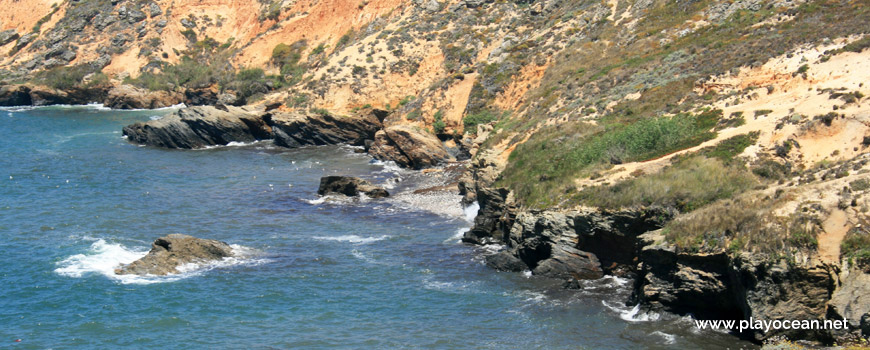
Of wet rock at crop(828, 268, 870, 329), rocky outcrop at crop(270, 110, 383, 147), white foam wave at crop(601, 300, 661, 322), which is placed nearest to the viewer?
wet rock at crop(828, 268, 870, 329)

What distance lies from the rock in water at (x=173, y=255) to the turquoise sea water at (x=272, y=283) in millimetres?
731

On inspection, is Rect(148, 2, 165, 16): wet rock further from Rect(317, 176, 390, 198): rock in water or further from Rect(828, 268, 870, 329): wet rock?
Rect(828, 268, 870, 329): wet rock

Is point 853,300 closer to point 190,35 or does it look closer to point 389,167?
point 389,167

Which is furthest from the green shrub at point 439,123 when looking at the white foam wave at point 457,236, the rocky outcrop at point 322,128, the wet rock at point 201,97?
the wet rock at point 201,97

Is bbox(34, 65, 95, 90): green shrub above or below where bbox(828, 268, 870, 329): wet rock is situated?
above

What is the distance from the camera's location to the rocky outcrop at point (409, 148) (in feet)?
175

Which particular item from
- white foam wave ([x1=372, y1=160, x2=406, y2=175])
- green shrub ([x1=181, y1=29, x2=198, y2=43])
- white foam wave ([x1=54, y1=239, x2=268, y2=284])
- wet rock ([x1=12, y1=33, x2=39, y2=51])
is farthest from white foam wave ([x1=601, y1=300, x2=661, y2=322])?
wet rock ([x1=12, y1=33, x2=39, y2=51])

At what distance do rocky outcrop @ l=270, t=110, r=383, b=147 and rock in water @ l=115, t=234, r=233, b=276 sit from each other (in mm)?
31332

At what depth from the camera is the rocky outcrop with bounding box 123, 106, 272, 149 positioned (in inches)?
2468

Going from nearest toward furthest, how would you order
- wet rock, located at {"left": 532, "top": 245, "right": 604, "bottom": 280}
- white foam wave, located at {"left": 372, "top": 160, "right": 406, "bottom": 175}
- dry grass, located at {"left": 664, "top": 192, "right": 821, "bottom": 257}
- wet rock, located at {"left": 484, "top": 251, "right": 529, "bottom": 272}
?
dry grass, located at {"left": 664, "top": 192, "right": 821, "bottom": 257}, wet rock, located at {"left": 532, "top": 245, "right": 604, "bottom": 280}, wet rock, located at {"left": 484, "top": 251, "right": 529, "bottom": 272}, white foam wave, located at {"left": 372, "top": 160, "right": 406, "bottom": 175}

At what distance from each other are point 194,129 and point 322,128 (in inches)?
436

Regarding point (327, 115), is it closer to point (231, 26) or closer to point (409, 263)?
point (409, 263)

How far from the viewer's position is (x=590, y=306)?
25656 mm

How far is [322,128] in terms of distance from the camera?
63.5m
